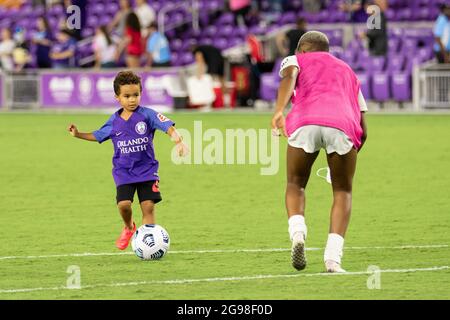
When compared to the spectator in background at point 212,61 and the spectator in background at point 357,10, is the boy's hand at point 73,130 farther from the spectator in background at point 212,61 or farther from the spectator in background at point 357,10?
the spectator in background at point 357,10

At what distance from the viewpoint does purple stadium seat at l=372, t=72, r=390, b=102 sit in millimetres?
30453

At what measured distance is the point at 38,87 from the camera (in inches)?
1308

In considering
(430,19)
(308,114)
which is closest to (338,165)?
(308,114)

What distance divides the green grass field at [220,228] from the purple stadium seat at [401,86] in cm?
637

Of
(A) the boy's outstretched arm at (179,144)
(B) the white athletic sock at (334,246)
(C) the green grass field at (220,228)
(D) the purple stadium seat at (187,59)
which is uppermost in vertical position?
(A) the boy's outstretched arm at (179,144)

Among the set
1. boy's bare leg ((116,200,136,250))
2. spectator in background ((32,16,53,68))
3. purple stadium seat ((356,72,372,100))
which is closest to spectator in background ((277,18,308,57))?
purple stadium seat ((356,72,372,100))

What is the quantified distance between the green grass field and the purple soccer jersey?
28.6 inches

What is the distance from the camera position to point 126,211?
1152 cm

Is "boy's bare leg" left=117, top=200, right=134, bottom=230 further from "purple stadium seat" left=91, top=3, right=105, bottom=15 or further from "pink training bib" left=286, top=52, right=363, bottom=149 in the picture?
"purple stadium seat" left=91, top=3, right=105, bottom=15

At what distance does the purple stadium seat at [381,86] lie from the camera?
30453 mm

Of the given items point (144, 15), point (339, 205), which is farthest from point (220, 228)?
point (144, 15)

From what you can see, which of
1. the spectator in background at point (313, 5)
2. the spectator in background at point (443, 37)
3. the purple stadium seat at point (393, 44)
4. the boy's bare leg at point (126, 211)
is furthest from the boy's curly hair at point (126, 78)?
the spectator in background at point (313, 5)

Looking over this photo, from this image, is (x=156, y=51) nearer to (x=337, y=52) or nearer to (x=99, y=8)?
(x=337, y=52)

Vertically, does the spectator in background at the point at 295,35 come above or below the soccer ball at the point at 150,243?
above
